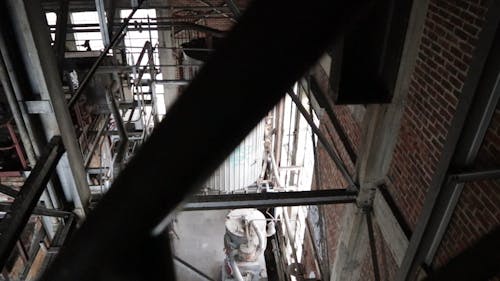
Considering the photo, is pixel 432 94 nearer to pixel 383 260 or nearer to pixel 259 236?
pixel 383 260

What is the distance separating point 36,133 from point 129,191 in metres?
3.40

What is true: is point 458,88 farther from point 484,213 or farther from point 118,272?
point 118,272

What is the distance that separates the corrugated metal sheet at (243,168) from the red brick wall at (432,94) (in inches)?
243

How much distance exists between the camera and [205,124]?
0.63 m

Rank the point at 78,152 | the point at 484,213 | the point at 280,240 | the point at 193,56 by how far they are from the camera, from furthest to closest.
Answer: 1. the point at 280,240
2. the point at 193,56
3. the point at 78,152
4. the point at 484,213

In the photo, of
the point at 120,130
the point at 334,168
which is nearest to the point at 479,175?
the point at 334,168

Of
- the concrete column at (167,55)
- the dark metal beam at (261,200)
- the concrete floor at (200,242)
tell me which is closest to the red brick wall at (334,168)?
the dark metal beam at (261,200)

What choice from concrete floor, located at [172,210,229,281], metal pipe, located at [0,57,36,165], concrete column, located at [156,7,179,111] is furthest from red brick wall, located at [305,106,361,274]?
concrete column, located at [156,7,179,111]

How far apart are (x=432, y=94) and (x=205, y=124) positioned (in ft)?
11.3

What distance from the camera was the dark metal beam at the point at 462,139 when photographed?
2.57m

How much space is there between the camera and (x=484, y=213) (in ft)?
10.00

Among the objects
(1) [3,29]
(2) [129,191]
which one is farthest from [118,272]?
(1) [3,29]

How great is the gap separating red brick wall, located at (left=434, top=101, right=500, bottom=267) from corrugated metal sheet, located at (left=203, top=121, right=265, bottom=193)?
699 centimetres

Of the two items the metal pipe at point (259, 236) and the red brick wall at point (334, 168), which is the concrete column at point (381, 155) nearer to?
the red brick wall at point (334, 168)
